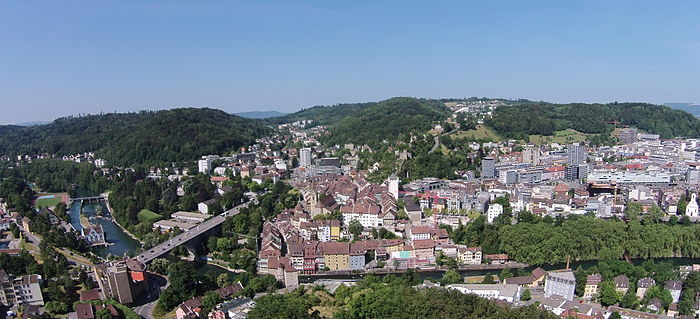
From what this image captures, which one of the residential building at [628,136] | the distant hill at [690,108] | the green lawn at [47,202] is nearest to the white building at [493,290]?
the green lawn at [47,202]

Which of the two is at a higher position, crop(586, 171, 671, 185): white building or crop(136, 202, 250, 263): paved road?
crop(586, 171, 671, 185): white building

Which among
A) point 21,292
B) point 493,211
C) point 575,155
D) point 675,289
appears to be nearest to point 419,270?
point 493,211

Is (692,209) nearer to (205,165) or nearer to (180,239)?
(180,239)

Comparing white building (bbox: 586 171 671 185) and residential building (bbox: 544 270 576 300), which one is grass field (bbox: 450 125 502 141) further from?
residential building (bbox: 544 270 576 300)

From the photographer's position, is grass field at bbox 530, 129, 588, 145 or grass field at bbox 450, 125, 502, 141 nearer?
grass field at bbox 450, 125, 502, 141

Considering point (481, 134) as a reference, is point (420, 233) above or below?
below

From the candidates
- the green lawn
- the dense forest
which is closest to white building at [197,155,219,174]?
the green lawn
